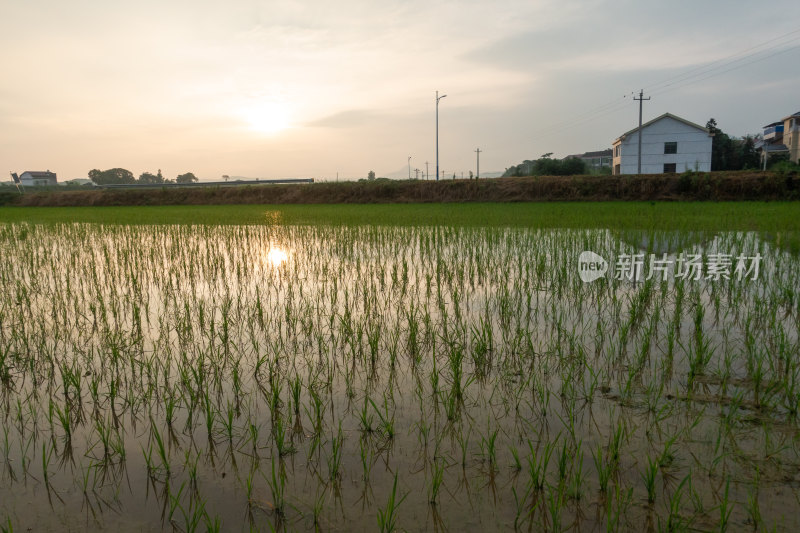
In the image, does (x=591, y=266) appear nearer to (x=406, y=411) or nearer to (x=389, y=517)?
(x=406, y=411)

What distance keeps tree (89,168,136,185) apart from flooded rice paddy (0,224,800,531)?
71284 millimetres

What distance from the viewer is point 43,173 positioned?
6544 cm

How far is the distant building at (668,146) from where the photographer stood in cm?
2941

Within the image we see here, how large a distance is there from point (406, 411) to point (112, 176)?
77221mm

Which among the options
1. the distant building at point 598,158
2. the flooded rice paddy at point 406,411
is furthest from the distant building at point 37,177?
the flooded rice paddy at point 406,411

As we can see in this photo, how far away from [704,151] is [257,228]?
29.0m

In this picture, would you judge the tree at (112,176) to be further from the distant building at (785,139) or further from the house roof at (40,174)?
the distant building at (785,139)

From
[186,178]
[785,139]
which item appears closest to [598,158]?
[785,139]

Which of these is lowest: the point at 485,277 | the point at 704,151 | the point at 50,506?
the point at 50,506

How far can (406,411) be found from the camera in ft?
7.43

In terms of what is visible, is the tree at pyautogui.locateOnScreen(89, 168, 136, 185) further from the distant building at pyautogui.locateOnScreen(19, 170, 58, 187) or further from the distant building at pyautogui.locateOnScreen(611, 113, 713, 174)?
the distant building at pyautogui.locateOnScreen(611, 113, 713, 174)

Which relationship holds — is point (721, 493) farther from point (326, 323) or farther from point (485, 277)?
point (485, 277)

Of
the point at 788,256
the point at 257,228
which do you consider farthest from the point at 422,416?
the point at 257,228

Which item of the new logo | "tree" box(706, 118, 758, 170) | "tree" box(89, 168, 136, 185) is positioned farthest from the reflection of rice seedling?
"tree" box(89, 168, 136, 185)
